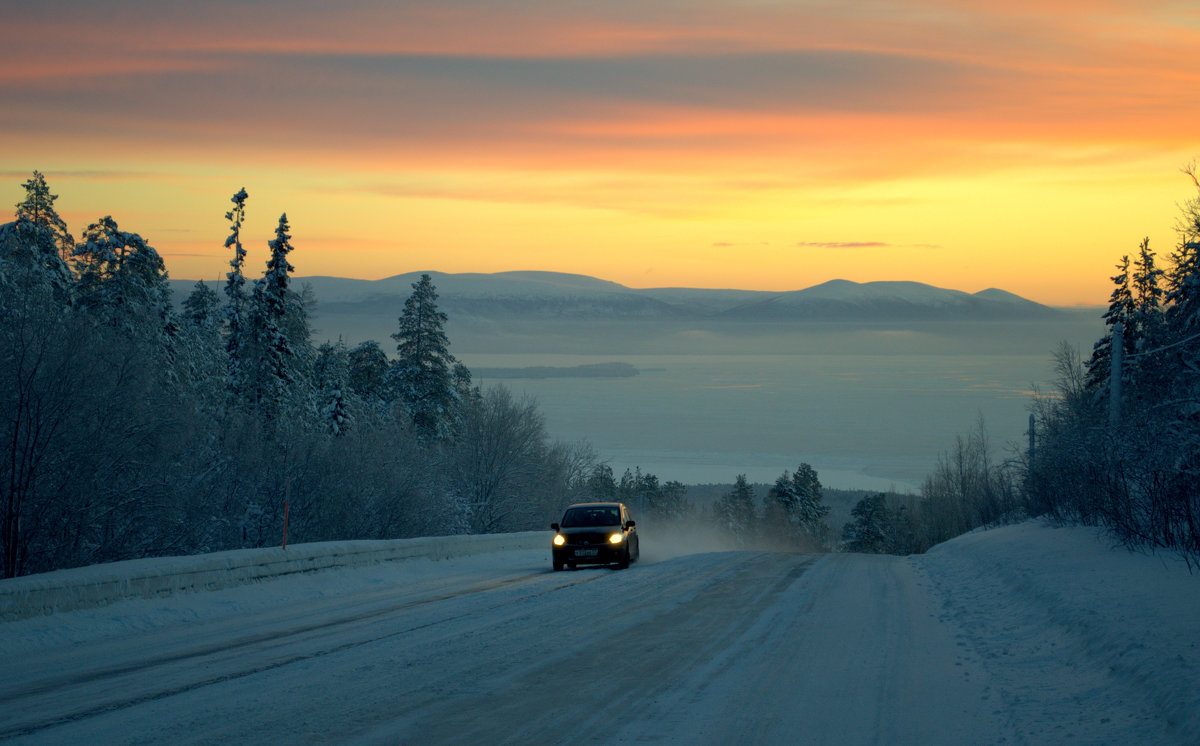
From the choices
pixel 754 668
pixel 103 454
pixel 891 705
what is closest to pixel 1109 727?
pixel 891 705

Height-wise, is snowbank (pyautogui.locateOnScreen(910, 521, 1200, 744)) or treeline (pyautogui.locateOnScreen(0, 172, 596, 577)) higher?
treeline (pyautogui.locateOnScreen(0, 172, 596, 577))

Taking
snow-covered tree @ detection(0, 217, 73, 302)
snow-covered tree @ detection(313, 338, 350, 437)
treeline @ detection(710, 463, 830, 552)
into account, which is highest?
snow-covered tree @ detection(0, 217, 73, 302)

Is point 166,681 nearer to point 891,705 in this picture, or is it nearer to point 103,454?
point 891,705

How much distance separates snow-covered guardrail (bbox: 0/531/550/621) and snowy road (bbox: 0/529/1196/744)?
0.27m

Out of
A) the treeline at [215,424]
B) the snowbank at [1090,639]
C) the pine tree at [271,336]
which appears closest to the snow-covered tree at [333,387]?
the treeline at [215,424]

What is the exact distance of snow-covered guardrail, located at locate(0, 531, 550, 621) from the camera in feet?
39.0

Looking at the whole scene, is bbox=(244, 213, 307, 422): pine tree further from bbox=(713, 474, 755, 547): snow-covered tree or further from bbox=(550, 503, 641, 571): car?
bbox=(713, 474, 755, 547): snow-covered tree

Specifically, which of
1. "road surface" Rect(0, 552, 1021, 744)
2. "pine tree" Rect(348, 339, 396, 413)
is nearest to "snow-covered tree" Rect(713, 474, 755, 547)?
"pine tree" Rect(348, 339, 396, 413)

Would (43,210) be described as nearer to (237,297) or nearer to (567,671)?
(237,297)

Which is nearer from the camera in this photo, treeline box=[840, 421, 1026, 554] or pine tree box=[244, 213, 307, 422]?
A: pine tree box=[244, 213, 307, 422]

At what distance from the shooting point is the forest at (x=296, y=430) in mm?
18594

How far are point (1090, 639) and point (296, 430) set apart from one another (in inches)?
1313

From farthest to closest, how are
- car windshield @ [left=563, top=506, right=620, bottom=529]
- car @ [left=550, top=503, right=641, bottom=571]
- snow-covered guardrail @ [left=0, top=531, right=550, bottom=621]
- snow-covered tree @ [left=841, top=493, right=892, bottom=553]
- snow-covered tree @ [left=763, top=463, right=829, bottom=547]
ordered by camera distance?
1. snow-covered tree @ [left=763, top=463, right=829, bottom=547]
2. snow-covered tree @ [left=841, top=493, right=892, bottom=553]
3. car windshield @ [left=563, top=506, right=620, bottom=529]
4. car @ [left=550, top=503, right=641, bottom=571]
5. snow-covered guardrail @ [left=0, top=531, right=550, bottom=621]

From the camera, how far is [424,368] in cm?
6009
